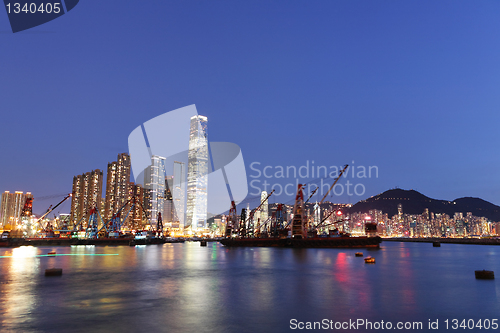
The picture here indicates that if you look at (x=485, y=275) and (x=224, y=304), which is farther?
(x=485, y=275)

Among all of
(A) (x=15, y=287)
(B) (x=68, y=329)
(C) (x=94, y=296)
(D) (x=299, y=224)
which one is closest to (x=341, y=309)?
(B) (x=68, y=329)

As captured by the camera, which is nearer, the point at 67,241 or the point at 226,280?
the point at 226,280

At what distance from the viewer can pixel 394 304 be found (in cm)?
1944

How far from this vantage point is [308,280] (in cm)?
3044

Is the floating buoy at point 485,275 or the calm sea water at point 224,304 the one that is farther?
the floating buoy at point 485,275

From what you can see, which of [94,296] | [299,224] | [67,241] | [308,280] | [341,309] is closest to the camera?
[341,309]

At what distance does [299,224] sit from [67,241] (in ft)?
378

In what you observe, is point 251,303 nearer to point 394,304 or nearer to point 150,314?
point 150,314

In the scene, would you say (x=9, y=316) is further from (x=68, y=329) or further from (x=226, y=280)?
(x=226, y=280)

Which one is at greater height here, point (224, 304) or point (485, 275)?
point (224, 304)

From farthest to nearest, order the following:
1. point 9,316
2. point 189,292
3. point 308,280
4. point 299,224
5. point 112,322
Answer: point 299,224 → point 308,280 → point 189,292 → point 9,316 → point 112,322

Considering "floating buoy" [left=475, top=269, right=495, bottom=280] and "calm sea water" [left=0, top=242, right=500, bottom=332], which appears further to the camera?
"floating buoy" [left=475, top=269, right=495, bottom=280]

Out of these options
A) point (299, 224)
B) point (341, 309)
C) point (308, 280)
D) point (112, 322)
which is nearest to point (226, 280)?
point (308, 280)

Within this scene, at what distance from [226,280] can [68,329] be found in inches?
725
